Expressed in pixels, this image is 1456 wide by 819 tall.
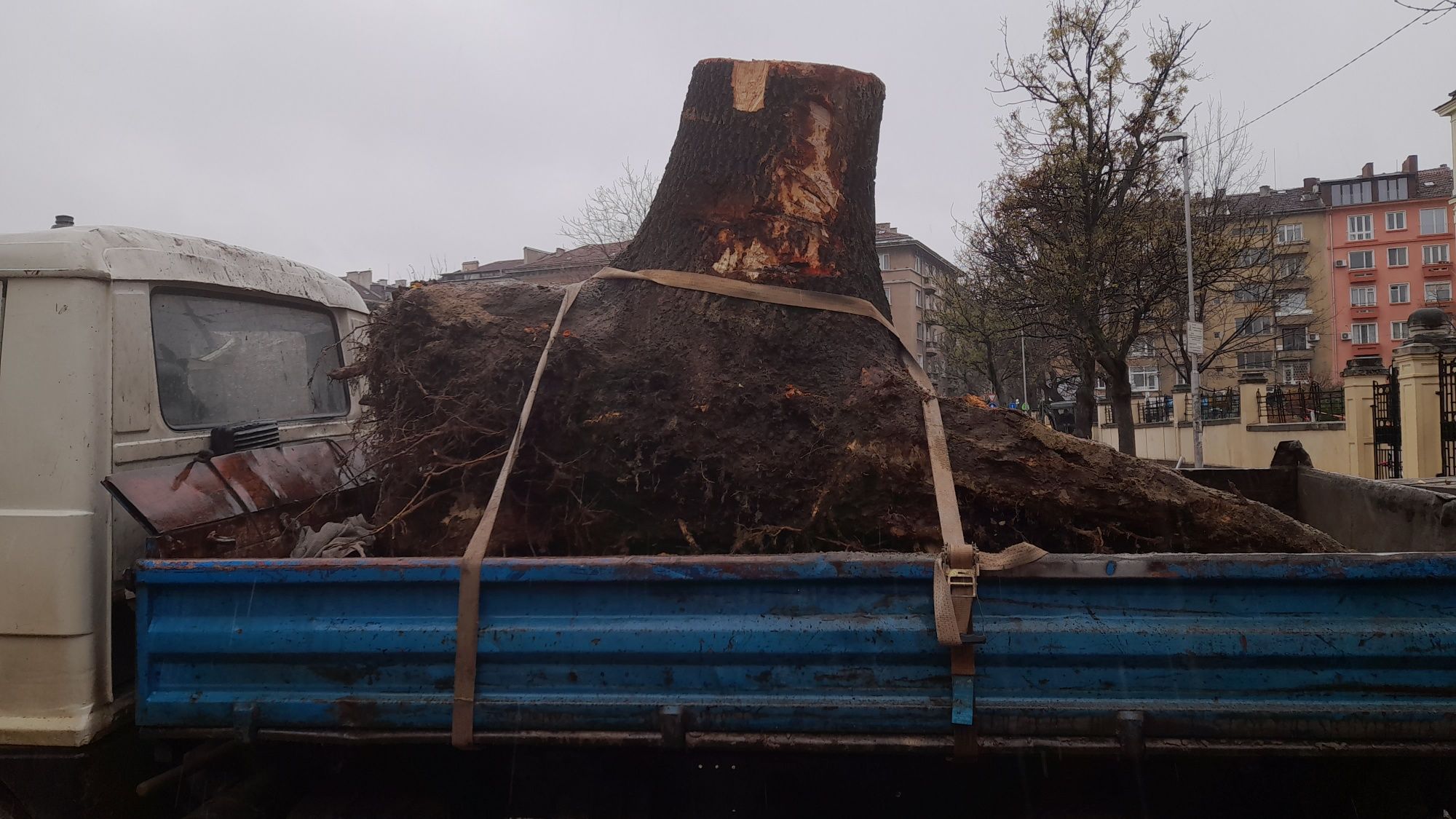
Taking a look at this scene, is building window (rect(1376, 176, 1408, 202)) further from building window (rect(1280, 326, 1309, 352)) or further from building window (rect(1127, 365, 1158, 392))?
building window (rect(1127, 365, 1158, 392))

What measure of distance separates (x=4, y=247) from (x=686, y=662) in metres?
2.26

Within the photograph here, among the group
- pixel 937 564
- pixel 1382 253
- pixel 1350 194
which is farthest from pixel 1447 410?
pixel 1350 194

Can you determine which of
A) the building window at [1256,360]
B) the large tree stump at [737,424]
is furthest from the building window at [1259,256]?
the building window at [1256,360]

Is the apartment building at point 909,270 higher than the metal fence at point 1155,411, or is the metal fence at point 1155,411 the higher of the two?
the apartment building at point 909,270

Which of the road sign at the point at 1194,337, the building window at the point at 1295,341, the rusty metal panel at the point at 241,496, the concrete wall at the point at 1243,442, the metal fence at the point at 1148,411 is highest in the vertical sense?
the building window at the point at 1295,341

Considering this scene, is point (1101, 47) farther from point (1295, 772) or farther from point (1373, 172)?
point (1373, 172)

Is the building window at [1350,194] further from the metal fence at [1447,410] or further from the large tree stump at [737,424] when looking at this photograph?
the large tree stump at [737,424]

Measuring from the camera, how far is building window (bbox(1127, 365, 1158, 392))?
5766 cm

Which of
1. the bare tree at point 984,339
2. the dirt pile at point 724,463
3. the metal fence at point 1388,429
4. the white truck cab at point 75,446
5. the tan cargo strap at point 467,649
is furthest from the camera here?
the bare tree at point 984,339

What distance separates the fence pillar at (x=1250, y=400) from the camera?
17.4m

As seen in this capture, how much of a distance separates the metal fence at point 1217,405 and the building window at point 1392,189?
154 feet

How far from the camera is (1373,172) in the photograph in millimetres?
59375

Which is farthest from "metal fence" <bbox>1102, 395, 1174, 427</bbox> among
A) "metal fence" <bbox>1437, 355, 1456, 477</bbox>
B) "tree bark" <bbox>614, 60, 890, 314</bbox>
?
"tree bark" <bbox>614, 60, 890, 314</bbox>

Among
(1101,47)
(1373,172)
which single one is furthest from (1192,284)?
(1373,172)
